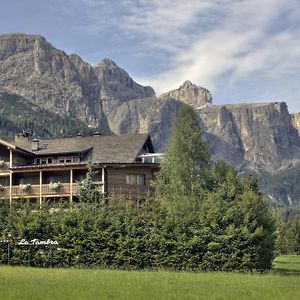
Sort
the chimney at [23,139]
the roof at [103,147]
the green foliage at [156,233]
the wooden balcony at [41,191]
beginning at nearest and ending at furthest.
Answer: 1. the green foliage at [156,233]
2. the wooden balcony at [41,191]
3. the roof at [103,147]
4. the chimney at [23,139]

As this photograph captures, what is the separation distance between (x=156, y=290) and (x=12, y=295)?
555 centimetres

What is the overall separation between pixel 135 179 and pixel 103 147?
5878 millimetres

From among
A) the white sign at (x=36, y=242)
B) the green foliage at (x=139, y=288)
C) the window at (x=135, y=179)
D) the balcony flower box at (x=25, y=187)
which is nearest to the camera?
the green foliage at (x=139, y=288)

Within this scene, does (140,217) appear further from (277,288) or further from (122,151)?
(122,151)

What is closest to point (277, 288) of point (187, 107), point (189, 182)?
point (189, 182)

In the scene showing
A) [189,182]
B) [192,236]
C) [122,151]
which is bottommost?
[192,236]

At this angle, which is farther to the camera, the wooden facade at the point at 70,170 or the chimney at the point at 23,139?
the chimney at the point at 23,139

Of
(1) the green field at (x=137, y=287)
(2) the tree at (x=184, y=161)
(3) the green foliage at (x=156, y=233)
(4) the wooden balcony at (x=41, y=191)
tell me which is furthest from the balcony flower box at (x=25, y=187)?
(1) the green field at (x=137, y=287)

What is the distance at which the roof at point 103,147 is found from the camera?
55.7 meters

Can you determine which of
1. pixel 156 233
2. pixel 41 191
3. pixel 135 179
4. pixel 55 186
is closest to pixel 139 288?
pixel 156 233

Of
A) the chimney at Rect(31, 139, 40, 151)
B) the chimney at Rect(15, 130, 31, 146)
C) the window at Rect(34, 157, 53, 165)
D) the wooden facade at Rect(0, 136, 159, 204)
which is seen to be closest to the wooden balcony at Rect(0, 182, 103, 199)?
the wooden facade at Rect(0, 136, 159, 204)

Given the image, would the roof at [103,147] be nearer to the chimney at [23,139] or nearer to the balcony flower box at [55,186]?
the chimney at [23,139]

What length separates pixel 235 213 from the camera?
3491cm

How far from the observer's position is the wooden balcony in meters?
53.9
